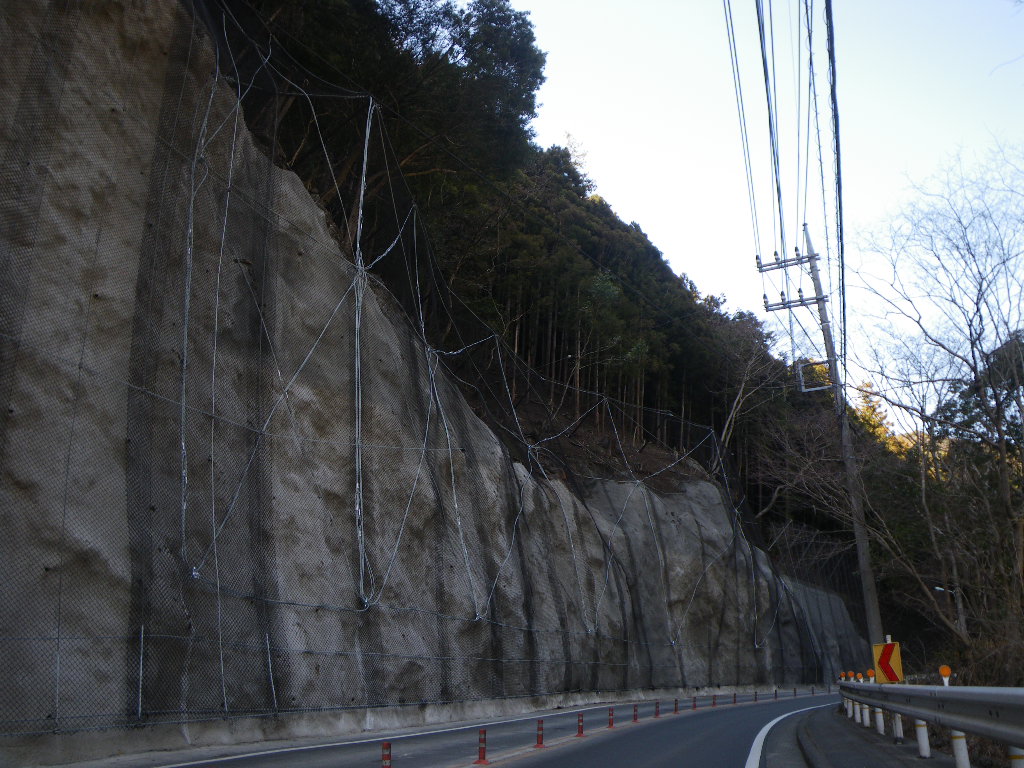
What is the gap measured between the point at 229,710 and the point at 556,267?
29863 millimetres

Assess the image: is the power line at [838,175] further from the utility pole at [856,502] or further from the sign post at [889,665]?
the sign post at [889,665]

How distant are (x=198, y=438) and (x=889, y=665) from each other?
32.0 feet

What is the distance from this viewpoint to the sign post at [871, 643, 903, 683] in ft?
36.6

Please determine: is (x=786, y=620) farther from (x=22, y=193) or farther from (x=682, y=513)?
(x=22, y=193)

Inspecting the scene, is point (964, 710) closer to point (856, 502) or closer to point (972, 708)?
point (972, 708)

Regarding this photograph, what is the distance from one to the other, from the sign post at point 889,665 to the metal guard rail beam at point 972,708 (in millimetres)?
2781

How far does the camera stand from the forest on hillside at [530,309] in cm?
1560


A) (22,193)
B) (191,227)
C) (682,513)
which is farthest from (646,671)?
(22,193)

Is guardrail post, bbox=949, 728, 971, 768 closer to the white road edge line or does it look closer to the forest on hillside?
the white road edge line

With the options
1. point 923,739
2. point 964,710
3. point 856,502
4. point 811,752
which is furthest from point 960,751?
point 856,502

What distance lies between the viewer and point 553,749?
34.6ft

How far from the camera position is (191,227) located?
12.6m

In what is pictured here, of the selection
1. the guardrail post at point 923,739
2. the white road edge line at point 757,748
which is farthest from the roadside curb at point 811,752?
the guardrail post at point 923,739

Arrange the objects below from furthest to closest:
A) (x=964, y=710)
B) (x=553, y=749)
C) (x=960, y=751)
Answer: (x=553, y=749), (x=960, y=751), (x=964, y=710)
